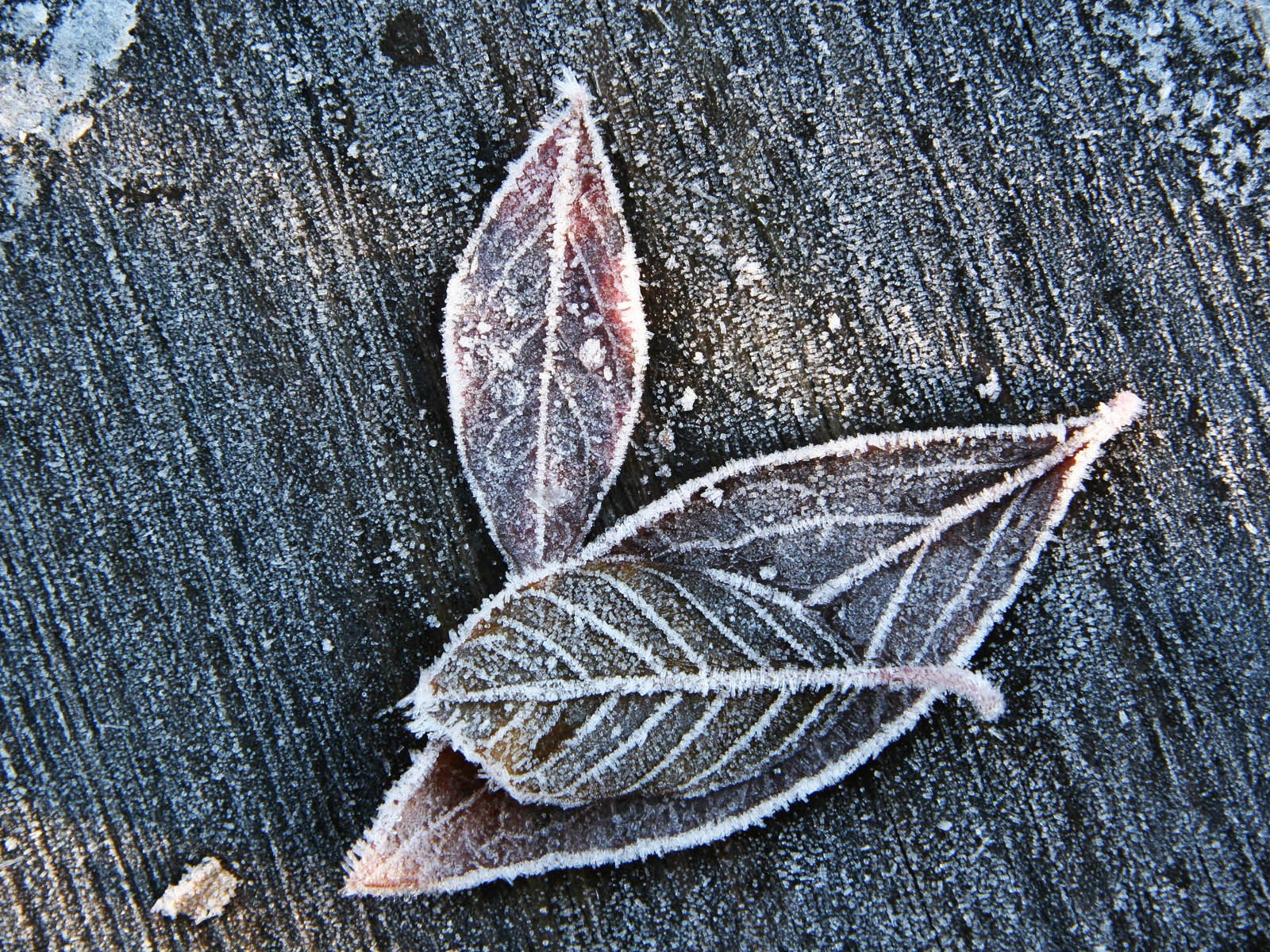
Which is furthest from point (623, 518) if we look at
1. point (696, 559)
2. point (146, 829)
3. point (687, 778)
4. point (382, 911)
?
point (146, 829)

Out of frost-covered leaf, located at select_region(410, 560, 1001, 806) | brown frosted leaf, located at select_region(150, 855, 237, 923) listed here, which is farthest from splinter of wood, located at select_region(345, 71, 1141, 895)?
brown frosted leaf, located at select_region(150, 855, 237, 923)

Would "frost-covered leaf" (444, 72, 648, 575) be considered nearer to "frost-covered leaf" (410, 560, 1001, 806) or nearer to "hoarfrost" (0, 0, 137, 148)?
"frost-covered leaf" (410, 560, 1001, 806)

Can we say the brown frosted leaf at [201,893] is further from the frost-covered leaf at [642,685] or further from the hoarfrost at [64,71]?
the hoarfrost at [64,71]

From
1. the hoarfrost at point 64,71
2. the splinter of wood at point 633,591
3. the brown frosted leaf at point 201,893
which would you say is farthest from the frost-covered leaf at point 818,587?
the hoarfrost at point 64,71

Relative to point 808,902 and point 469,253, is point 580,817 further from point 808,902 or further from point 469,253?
point 469,253

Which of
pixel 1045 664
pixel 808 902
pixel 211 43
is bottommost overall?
pixel 808 902

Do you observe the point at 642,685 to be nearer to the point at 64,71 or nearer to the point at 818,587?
the point at 818,587

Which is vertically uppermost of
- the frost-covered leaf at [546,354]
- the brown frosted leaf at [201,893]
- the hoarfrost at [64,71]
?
the hoarfrost at [64,71]
